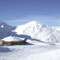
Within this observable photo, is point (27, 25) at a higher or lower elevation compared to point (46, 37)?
higher

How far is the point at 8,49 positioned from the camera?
18391 mm

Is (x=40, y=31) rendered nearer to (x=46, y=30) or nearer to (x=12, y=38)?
(x=46, y=30)

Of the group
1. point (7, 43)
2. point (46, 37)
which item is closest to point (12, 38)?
point (7, 43)

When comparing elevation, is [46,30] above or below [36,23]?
below

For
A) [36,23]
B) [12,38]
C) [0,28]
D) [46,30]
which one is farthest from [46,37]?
[12,38]

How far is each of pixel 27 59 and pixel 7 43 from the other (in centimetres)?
2044

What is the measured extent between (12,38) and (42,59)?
21651mm

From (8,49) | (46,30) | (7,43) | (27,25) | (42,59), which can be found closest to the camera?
(42,59)

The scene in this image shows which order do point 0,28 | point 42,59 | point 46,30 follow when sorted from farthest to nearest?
point 0,28
point 46,30
point 42,59

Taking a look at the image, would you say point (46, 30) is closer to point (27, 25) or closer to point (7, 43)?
point (27, 25)

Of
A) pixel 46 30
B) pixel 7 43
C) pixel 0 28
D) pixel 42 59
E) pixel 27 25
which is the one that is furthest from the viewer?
pixel 27 25

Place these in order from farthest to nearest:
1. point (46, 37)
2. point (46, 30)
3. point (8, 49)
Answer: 1. point (46, 30)
2. point (46, 37)
3. point (8, 49)

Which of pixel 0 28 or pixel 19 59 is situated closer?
pixel 19 59

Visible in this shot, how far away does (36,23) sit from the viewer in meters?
130
